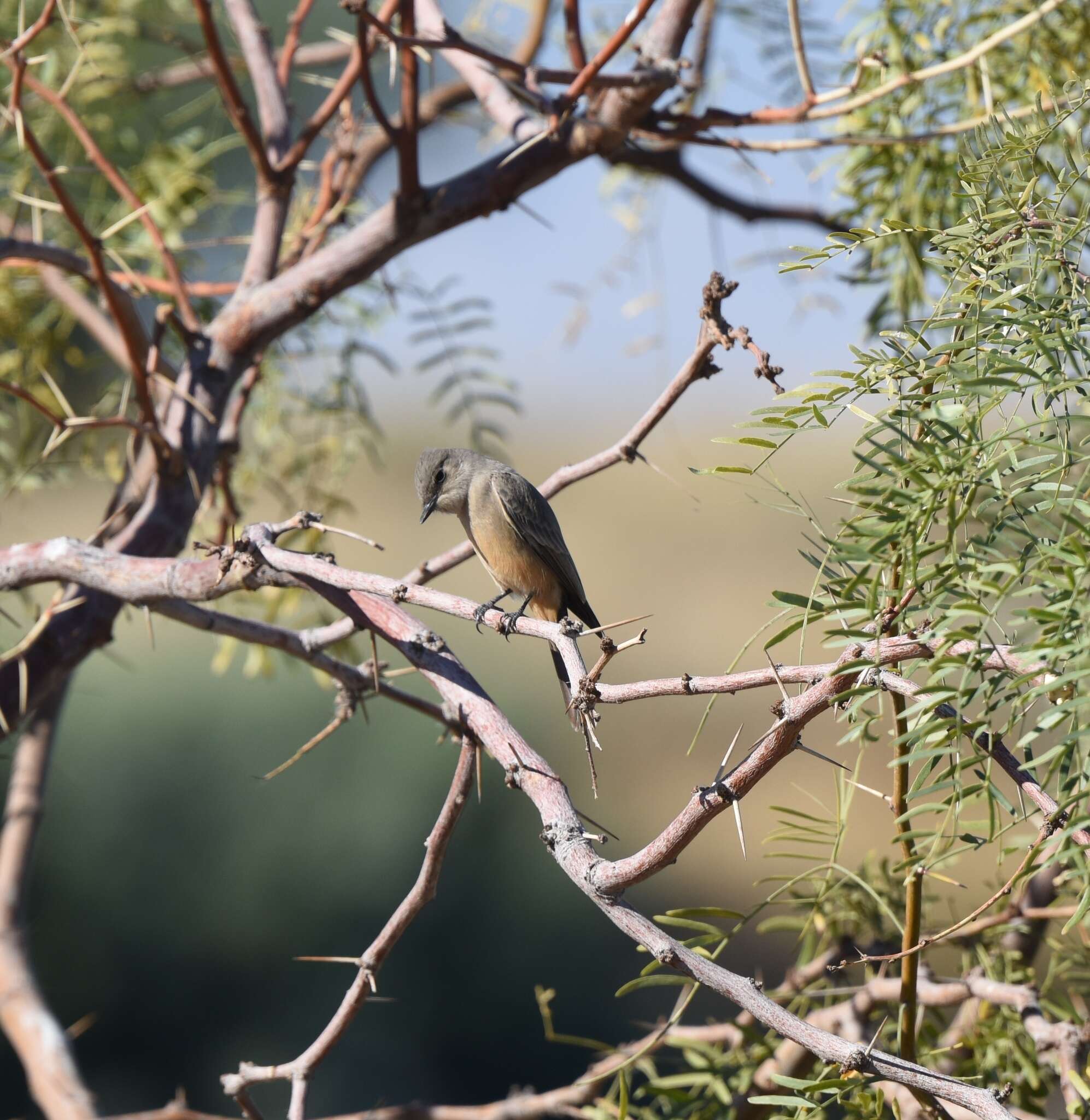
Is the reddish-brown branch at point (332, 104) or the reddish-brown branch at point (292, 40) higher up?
the reddish-brown branch at point (292, 40)

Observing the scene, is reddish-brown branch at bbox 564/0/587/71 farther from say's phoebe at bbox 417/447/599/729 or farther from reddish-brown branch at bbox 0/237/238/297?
say's phoebe at bbox 417/447/599/729

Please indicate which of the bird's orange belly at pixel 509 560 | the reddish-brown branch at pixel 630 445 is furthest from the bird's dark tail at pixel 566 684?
the bird's orange belly at pixel 509 560

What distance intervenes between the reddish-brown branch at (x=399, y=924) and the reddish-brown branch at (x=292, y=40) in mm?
1570

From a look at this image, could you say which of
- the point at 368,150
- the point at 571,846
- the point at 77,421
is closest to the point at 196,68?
the point at 368,150

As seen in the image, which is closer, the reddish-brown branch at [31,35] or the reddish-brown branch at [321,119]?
the reddish-brown branch at [31,35]

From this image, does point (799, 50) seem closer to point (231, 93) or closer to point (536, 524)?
point (231, 93)

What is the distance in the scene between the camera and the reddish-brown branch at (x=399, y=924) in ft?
3.84

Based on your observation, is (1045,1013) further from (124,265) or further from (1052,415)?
(124,265)

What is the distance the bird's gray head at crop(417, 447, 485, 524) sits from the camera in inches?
109

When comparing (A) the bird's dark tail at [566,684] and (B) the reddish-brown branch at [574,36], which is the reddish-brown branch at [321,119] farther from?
(A) the bird's dark tail at [566,684]

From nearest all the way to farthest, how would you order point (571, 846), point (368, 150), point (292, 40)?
point (571, 846) → point (292, 40) → point (368, 150)

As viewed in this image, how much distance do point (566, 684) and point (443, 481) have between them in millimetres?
1008

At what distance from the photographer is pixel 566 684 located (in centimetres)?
194

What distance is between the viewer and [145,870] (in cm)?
→ 496
